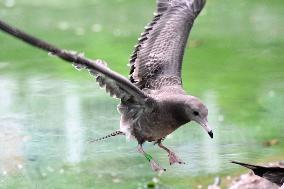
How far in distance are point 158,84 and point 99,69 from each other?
1286 mm

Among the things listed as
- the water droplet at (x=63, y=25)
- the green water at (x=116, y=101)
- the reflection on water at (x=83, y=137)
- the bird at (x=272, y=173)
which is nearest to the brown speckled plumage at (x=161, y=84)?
the bird at (x=272, y=173)

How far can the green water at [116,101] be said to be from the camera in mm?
6711

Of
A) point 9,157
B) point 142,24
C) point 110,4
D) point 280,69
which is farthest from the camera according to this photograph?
point 110,4

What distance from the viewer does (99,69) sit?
4.61 m

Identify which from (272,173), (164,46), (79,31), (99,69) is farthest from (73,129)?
(79,31)

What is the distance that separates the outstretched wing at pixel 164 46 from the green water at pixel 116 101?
905 millimetres

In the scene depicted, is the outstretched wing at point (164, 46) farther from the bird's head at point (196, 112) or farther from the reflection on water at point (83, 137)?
the reflection on water at point (83, 137)

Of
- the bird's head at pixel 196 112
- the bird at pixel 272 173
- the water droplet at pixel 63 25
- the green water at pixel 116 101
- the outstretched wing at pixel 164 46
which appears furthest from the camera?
the water droplet at pixel 63 25

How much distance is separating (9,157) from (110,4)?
7061mm

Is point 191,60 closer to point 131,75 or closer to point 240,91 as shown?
point 240,91

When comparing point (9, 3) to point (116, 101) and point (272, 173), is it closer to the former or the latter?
point (116, 101)

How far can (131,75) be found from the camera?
6020mm

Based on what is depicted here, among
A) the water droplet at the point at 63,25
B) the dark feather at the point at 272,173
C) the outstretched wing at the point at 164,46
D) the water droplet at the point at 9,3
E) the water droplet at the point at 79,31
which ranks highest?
the outstretched wing at the point at 164,46

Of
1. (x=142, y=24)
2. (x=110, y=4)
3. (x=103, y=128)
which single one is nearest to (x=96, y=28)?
(x=142, y=24)
